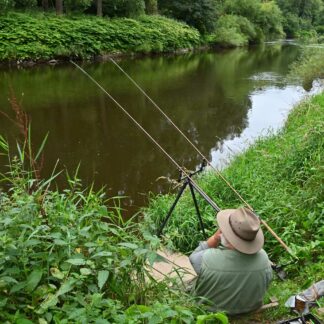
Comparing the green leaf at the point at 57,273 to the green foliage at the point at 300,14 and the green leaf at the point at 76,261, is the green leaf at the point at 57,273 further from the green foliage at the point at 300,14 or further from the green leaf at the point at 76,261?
the green foliage at the point at 300,14

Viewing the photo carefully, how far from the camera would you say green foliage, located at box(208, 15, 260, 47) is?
3405 centimetres

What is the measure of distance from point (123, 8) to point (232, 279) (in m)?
26.2

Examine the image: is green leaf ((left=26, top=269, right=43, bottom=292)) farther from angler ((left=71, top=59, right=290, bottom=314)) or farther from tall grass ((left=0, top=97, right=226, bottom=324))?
angler ((left=71, top=59, right=290, bottom=314))

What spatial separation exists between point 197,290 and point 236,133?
24.3 feet

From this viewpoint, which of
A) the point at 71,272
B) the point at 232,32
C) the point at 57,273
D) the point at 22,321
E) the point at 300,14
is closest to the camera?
the point at 22,321

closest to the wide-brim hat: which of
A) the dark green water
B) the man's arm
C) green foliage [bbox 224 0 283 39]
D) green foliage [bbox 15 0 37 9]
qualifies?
the man's arm

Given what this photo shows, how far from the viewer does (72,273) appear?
226 cm

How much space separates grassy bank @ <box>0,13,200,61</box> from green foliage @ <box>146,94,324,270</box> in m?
14.9

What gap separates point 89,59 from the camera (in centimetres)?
2172

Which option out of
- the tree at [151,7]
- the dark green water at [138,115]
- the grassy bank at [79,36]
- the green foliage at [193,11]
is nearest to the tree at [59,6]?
the grassy bank at [79,36]

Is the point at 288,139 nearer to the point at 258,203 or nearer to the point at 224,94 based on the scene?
the point at 258,203

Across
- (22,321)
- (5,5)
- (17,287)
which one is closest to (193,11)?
(5,5)

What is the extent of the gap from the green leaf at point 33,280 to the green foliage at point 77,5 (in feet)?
78.4

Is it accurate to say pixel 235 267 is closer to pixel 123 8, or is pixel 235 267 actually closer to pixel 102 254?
pixel 102 254
